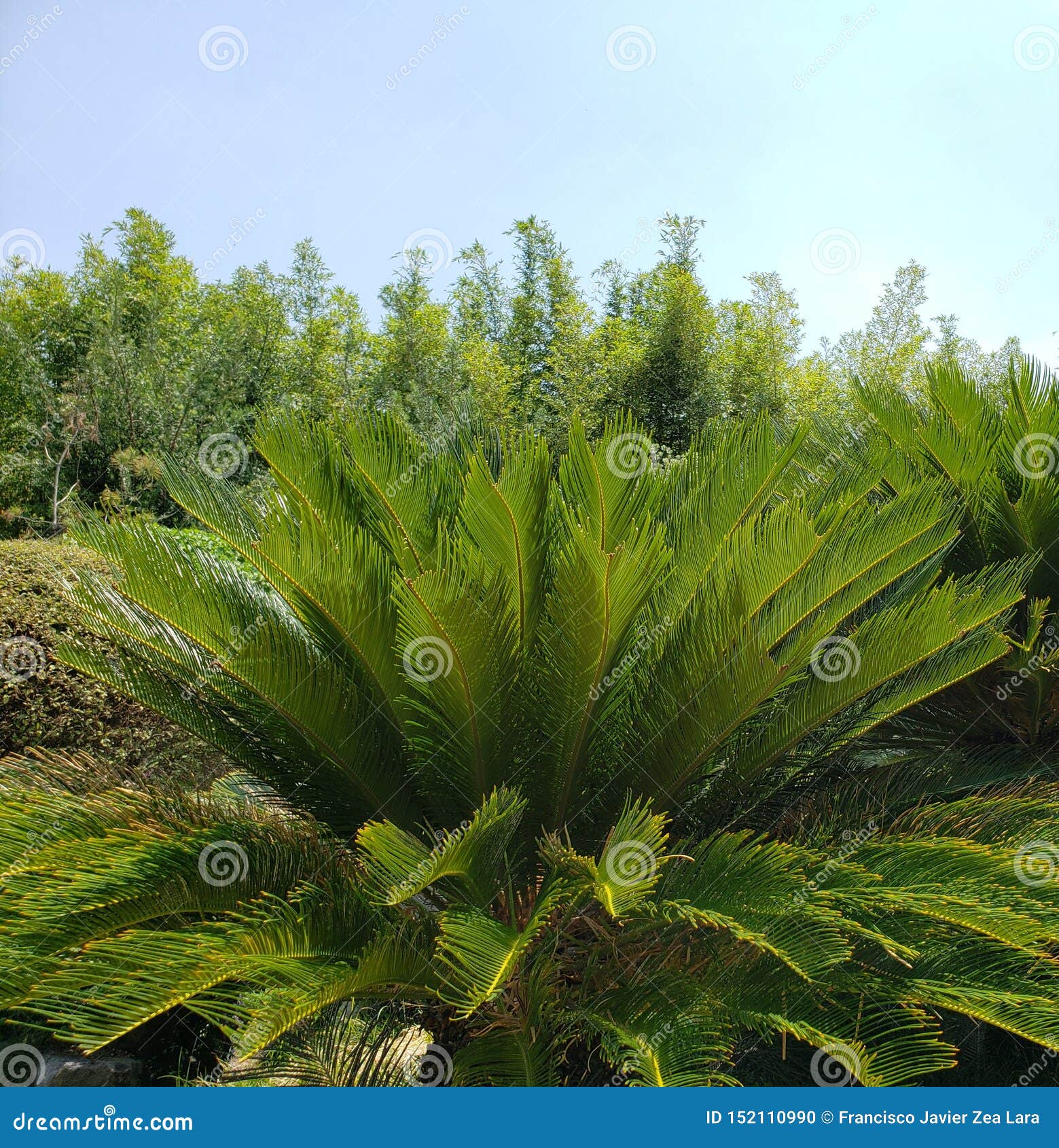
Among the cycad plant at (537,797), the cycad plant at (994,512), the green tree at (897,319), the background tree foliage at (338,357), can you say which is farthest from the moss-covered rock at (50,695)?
the green tree at (897,319)

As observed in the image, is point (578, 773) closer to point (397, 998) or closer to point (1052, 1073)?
point (397, 998)

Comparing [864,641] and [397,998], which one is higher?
[864,641]

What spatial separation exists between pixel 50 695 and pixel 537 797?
3005mm

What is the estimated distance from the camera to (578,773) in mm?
2607

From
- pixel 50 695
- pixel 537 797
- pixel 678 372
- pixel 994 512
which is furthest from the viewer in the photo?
pixel 678 372

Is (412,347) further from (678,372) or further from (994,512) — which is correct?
(994,512)

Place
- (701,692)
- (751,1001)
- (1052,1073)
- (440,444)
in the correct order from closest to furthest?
(751,1001) < (701,692) < (1052,1073) < (440,444)

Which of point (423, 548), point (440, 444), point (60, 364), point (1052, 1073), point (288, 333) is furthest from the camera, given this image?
point (288, 333)

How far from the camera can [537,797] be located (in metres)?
2.58

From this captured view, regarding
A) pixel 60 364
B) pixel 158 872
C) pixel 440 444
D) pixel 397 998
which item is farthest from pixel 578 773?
pixel 60 364

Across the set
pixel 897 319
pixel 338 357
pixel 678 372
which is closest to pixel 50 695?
pixel 678 372

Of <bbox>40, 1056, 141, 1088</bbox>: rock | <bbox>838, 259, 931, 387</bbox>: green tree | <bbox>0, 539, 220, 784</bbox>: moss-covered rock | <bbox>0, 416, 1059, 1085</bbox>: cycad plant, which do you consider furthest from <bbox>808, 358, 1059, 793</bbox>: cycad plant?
<bbox>838, 259, 931, 387</bbox>: green tree

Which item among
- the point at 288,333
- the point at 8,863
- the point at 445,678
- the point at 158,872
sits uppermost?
the point at 288,333

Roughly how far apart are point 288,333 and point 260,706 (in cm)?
2012
